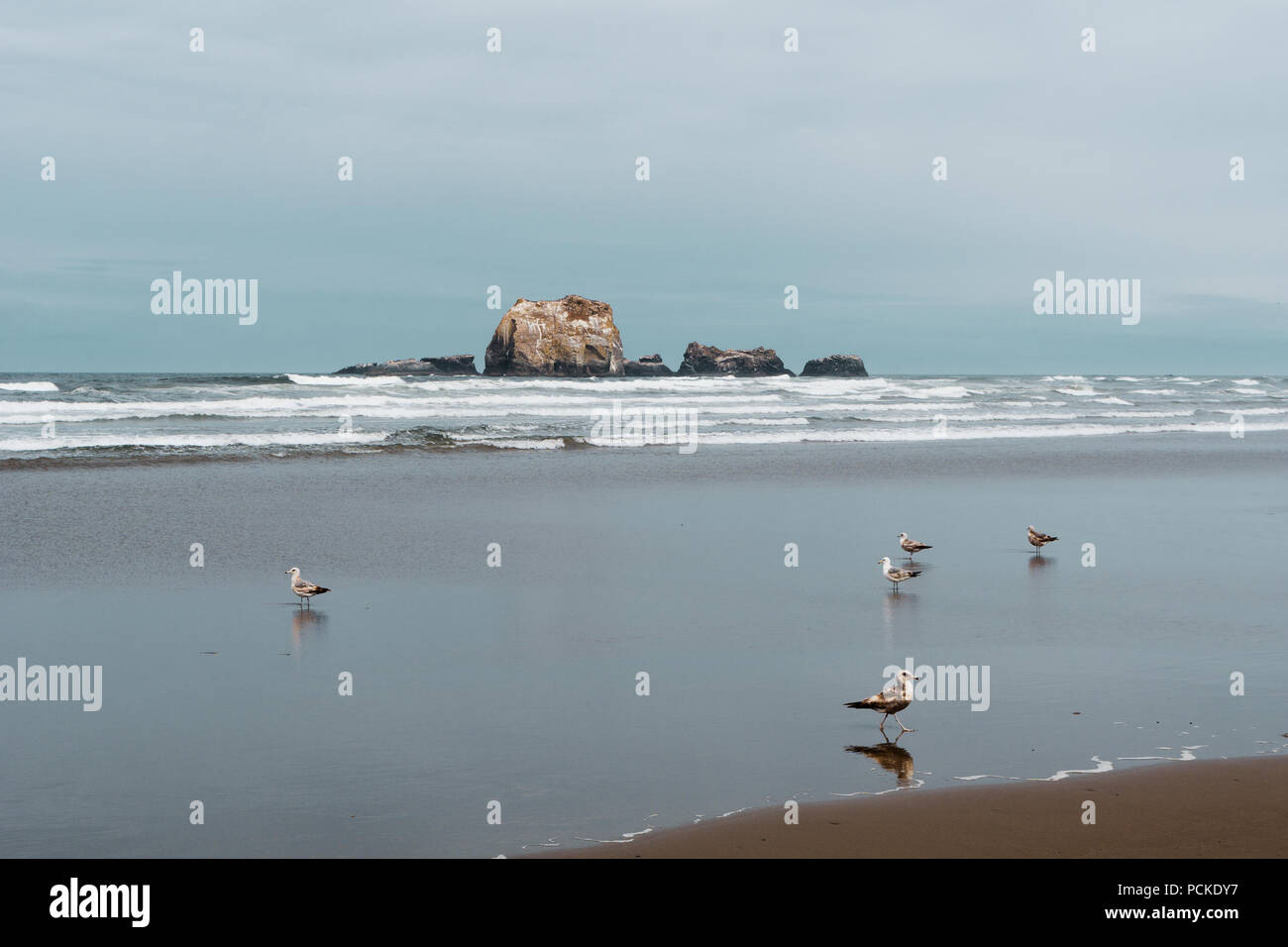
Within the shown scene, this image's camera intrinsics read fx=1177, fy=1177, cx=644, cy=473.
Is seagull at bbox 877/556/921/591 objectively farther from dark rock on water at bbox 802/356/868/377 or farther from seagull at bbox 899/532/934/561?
dark rock on water at bbox 802/356/868/377

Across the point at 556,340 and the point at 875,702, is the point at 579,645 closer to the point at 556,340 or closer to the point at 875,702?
the point at 875,702

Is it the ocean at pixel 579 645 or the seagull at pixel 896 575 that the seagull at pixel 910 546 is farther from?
the seagull at pixel 896 575

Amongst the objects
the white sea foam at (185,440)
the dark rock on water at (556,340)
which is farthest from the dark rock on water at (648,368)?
the white sea foam at (185,440)

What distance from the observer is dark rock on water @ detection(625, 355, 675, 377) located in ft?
321

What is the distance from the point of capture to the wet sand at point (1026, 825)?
4.93m

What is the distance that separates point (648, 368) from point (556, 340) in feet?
67.9

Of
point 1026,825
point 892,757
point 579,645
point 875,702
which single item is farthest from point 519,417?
point 1026,825

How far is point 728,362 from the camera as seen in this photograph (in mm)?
100312

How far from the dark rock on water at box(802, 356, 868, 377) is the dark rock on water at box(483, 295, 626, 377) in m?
27.6

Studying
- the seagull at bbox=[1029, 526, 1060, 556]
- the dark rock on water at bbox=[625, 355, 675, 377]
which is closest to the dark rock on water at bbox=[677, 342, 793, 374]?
the dark rock on water at bbox=[625, 355, 675, 377]
